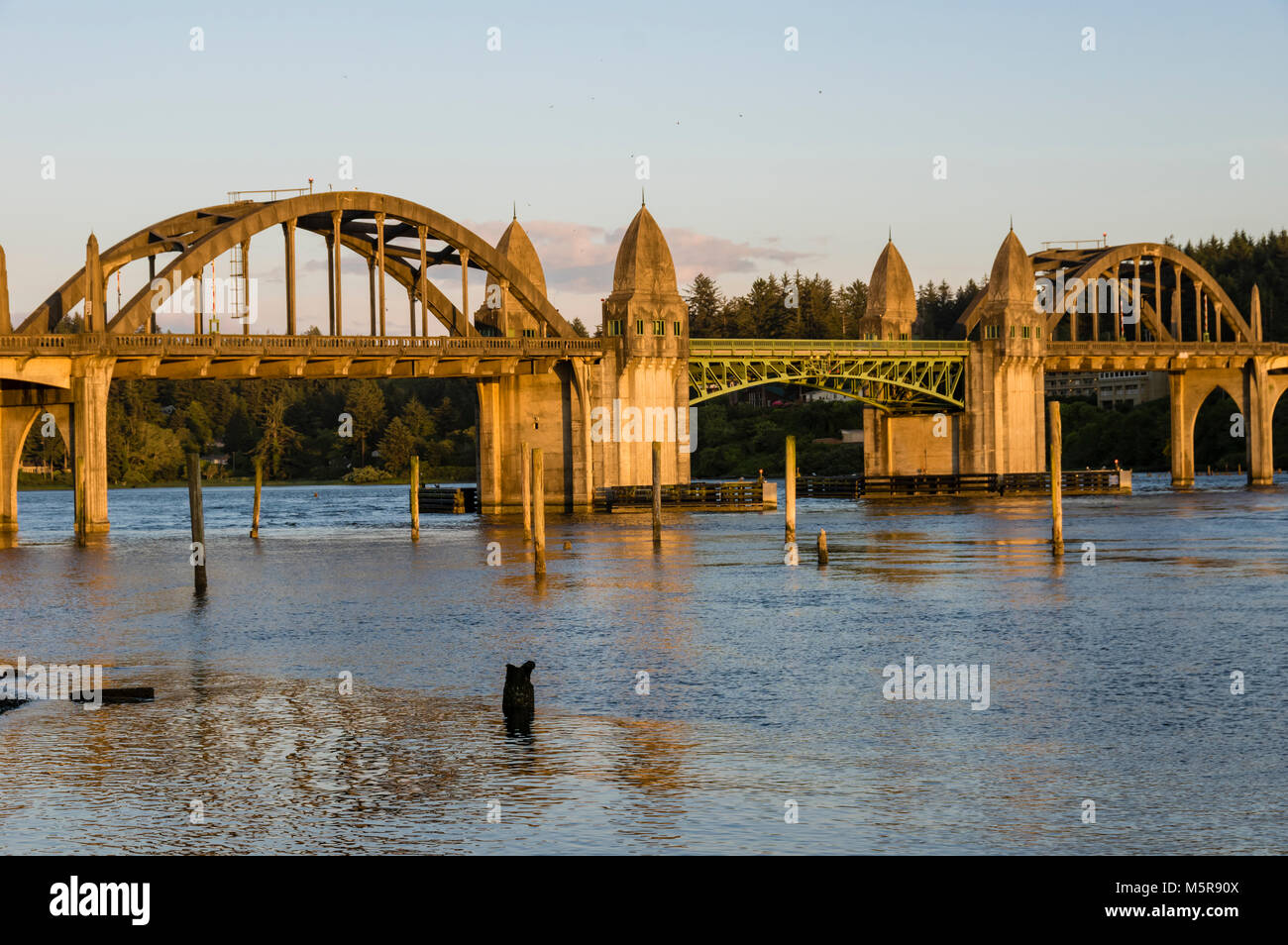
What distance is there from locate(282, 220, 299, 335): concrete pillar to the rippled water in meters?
24.9

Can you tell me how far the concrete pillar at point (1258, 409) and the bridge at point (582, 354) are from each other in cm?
19

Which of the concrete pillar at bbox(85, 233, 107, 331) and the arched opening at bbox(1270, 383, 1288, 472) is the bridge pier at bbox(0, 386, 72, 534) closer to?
the concrete pillar at bbox(85, 233, 107, 331)

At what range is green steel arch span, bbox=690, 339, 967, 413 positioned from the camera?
11438cm

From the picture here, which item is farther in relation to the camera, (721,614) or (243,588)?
(243,588)

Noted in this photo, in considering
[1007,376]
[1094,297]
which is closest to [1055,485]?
[1007,376]

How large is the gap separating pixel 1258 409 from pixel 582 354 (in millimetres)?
69200

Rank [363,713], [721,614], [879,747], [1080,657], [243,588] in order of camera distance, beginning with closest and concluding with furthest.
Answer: [879,747] < [363,713] < [1080,657] < [721,614] < [243,588]

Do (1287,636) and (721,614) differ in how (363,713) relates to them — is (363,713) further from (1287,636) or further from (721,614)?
(1287,636)

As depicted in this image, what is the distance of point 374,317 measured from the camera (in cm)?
9631

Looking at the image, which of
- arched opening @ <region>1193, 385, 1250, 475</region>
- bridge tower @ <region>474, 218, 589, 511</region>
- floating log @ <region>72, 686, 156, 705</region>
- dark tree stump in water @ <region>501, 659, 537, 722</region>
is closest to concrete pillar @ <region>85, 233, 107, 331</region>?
bridge tower @ <region>474, 218, 589, 511</region>

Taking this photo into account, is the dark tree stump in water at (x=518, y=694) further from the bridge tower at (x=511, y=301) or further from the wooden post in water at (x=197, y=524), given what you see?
the bridge tower at (x=511, y=301)

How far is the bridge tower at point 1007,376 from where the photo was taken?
13112cm

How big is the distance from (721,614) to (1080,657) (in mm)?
13256

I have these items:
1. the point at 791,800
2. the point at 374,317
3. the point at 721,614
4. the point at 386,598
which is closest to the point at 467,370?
the point at 374,317
